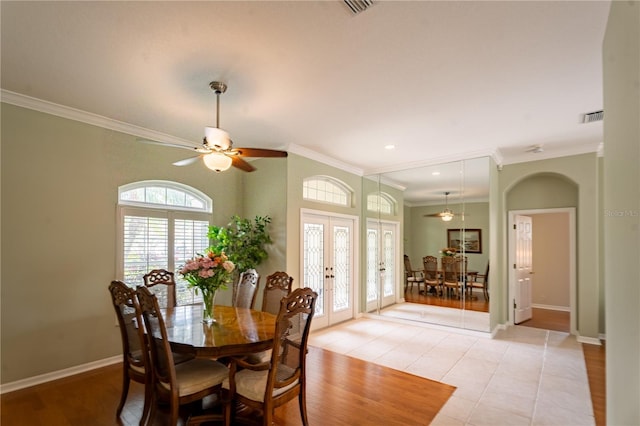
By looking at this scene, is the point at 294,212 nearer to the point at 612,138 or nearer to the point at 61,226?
the point at 61,226

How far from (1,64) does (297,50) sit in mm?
2512

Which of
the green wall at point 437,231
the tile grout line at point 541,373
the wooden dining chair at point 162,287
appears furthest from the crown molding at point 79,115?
the tile grout line at point 541,373

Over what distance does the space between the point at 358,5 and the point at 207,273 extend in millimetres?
2364

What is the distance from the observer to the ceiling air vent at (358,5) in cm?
191

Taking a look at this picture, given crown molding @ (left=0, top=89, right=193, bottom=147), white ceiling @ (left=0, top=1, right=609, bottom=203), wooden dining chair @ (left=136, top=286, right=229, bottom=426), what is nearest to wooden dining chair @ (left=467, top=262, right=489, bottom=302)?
white ceiling @ (left=0, top=1, right=609, bottom=203)

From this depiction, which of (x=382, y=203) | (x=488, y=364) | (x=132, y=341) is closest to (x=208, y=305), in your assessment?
(x=132, y=341)

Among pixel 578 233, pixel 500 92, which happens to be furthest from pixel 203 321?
pixel 578 233

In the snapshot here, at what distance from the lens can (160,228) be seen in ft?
14.1

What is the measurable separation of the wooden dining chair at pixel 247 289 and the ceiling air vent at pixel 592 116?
4.28 metres

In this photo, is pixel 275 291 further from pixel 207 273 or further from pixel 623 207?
pixel 623 207

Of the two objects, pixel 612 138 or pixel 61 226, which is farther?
pixel 61 226

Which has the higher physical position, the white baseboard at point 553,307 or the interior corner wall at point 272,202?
the interior corner wall at point 272,202

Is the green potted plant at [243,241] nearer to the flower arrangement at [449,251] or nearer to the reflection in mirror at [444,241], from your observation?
the reflection in mirror at [444,241]

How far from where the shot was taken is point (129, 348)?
9.00 ft
